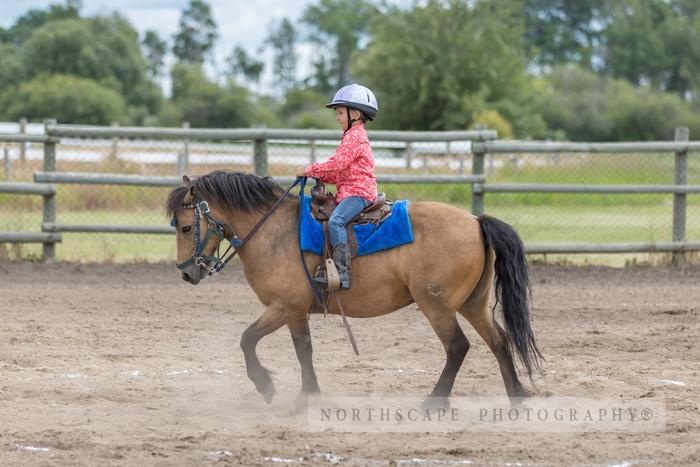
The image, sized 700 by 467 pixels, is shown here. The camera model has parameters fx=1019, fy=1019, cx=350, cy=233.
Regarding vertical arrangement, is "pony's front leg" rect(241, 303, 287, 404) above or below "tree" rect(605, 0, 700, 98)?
below

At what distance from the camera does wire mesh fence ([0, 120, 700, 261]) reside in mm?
15586

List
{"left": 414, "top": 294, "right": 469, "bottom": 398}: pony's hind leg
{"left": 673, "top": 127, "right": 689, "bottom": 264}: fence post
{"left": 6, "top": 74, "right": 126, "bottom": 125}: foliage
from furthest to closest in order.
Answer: {"left": 6, "top": 74, "right": 126, "bottom": 125}: foliage < {"left": 673, "top": 127, "right": 689, "bottom": 264}: fence post < {"left": 414, "top": 294, "right": 469, "bottom": 398}: pony's hind leg

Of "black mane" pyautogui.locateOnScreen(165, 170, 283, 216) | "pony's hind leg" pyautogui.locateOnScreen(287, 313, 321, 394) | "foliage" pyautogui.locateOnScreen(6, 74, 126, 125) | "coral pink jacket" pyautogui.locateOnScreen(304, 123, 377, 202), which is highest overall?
"foliage" pyautogui.locateOnScreen(6, 74, 126, 125)

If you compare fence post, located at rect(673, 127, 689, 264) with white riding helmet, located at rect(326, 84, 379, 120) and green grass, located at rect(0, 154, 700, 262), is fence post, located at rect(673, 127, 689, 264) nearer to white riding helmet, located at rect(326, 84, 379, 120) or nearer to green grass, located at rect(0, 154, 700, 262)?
green grass, located at rect(0, 154, 700, 262)

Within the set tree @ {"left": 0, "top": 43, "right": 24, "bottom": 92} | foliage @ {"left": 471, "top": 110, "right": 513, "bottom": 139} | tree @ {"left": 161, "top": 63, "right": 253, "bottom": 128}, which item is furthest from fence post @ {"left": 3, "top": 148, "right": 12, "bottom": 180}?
tree @ {"left": 0, "top": 43, "right": 24, "bottom": 92}

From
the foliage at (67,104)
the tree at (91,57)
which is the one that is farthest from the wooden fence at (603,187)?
the tree at (91,57)

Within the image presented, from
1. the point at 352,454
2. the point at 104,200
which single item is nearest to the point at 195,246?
the point at 352,454

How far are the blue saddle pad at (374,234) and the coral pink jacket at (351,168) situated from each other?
8.4 inches

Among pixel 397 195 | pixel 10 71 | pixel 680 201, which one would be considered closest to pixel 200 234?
pixel 680 201

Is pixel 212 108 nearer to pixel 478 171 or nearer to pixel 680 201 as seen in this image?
pixel 478 171

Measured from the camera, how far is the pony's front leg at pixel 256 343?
6914 millimetres

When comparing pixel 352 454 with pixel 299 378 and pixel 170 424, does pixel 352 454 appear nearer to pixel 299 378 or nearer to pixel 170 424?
pixel 170 424

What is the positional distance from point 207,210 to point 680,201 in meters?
8.51

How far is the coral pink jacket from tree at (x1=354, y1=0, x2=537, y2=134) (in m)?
24.9
